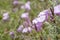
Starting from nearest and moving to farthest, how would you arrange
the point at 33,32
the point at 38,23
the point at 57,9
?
the point at 57,9 → the point at 38,23 → the point at 33,32

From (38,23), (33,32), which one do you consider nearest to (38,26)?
(38,23)

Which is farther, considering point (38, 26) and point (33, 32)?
point (33, 32)

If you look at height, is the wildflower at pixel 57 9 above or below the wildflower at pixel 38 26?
above

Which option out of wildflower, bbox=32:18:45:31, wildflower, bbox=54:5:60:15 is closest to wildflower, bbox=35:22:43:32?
wildflower, bbox=32:18:45:31

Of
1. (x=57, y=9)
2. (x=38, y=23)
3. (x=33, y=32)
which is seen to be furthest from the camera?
(x=33, y=32)

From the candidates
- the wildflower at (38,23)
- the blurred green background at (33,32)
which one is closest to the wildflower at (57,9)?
the blurred green background at (33,32)

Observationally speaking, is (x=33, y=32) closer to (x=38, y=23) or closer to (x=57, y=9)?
(x=38, y=23)

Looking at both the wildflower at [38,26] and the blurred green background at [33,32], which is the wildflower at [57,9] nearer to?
the blurred green background at [33,32]

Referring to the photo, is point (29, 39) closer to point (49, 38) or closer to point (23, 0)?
point (49, 38)

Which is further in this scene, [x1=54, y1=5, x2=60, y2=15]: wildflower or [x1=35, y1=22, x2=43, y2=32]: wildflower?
[x1=35, y1=22, x2=43, y2=32]: wildflower

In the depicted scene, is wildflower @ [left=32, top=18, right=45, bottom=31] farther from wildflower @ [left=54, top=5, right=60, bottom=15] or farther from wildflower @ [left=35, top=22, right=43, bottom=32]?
wildflower @ [left=54, top=5, right=60, bottom=15]

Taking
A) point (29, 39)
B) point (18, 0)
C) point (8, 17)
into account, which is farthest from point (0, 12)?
point (29, 39)
